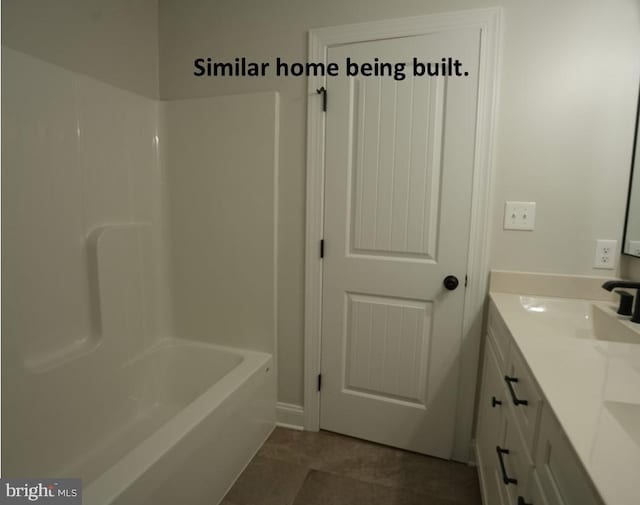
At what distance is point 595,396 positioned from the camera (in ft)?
2.23

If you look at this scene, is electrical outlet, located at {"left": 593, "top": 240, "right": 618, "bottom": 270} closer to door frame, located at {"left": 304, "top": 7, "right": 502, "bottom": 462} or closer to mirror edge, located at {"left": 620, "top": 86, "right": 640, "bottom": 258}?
mirror edge, located at {"left": 620, "top": 86, "right": 640, "bottom": 258}

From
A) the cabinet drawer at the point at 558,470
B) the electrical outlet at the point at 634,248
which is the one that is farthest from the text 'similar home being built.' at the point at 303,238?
the cabinet drawer at the point at 558,470

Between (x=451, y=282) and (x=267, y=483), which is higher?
(x=451, y=282)

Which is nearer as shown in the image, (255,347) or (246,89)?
(246,89)

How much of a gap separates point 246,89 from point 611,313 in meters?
1.92

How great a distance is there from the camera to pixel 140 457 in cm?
104

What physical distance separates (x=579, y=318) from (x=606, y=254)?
0.31m

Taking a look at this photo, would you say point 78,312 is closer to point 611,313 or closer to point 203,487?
point 203,487

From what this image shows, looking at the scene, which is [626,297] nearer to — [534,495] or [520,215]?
[520,215]

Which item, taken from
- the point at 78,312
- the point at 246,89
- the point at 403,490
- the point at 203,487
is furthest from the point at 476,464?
the point at 246,89

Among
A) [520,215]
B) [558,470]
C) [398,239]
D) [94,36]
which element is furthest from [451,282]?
[94,36]

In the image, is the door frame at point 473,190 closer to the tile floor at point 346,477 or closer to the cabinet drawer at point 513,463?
the tile floor at point 346,477

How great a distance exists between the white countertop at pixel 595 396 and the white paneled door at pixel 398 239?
1.60ft

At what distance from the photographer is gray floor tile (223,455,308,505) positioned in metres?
1.41
